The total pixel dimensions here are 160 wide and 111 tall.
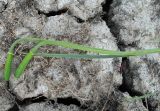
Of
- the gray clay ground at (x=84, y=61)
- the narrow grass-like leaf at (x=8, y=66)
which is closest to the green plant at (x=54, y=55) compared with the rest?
the narrow grass-like leaf at (x=8, y=66)

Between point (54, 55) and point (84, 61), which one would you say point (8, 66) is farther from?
point (84, 61)

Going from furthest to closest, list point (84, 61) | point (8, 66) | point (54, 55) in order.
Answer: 1. point (84, 61)
2. point (8, 66)
3. point (54, 55)

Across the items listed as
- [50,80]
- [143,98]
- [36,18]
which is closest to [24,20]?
[36,18]

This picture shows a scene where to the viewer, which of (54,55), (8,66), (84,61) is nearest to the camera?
(54,55)

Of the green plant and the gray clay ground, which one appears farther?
the gray clay ground

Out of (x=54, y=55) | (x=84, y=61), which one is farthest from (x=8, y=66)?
(x=84, y=61)

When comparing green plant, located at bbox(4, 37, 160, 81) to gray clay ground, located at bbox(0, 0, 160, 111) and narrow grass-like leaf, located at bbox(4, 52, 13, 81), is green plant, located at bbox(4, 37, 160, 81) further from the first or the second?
gray clay ground, located at bbox(0, 0, 160, 111)

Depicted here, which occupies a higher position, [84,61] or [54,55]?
[54,55]

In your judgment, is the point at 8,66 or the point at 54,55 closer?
the point at 54,55

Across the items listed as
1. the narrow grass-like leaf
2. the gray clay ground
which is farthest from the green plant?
the gray clay ground
